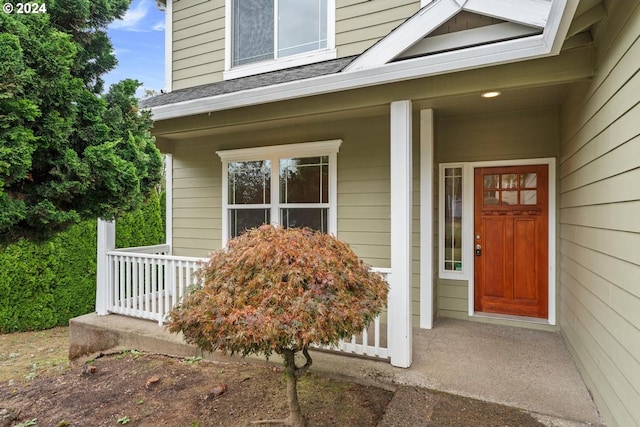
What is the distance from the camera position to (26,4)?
2.37 m

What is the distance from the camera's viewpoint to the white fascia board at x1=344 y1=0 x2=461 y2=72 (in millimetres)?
3197

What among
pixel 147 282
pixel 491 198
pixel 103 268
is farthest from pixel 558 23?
pixel 103 268

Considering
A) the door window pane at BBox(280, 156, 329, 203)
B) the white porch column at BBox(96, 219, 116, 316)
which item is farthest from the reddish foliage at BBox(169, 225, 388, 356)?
the white porch column at BBox(96, 219, 116, 316)

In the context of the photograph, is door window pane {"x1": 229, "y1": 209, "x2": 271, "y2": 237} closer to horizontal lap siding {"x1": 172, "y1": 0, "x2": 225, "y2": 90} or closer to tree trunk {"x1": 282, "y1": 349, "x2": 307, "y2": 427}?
horizontal lap siding {"x1": 172, "y1": 0, "x2": 225, "y2": 90}

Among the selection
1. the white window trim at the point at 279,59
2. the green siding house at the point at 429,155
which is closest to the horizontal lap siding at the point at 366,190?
the green siding house at the point at 429,155

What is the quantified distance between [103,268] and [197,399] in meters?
2.87

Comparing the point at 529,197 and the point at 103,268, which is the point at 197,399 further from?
the point at 529,197

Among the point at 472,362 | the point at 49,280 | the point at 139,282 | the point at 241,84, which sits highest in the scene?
the point at 241,84

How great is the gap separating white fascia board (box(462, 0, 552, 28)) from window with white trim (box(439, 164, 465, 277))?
203cm

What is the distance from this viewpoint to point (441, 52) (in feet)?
10.9

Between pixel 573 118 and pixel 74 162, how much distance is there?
4.34m

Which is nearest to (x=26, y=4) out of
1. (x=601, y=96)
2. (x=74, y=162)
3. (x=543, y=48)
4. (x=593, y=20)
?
(x=74, y=162)

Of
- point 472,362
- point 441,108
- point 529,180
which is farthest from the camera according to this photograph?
point 529,180

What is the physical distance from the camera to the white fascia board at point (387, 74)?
9.16 ft
